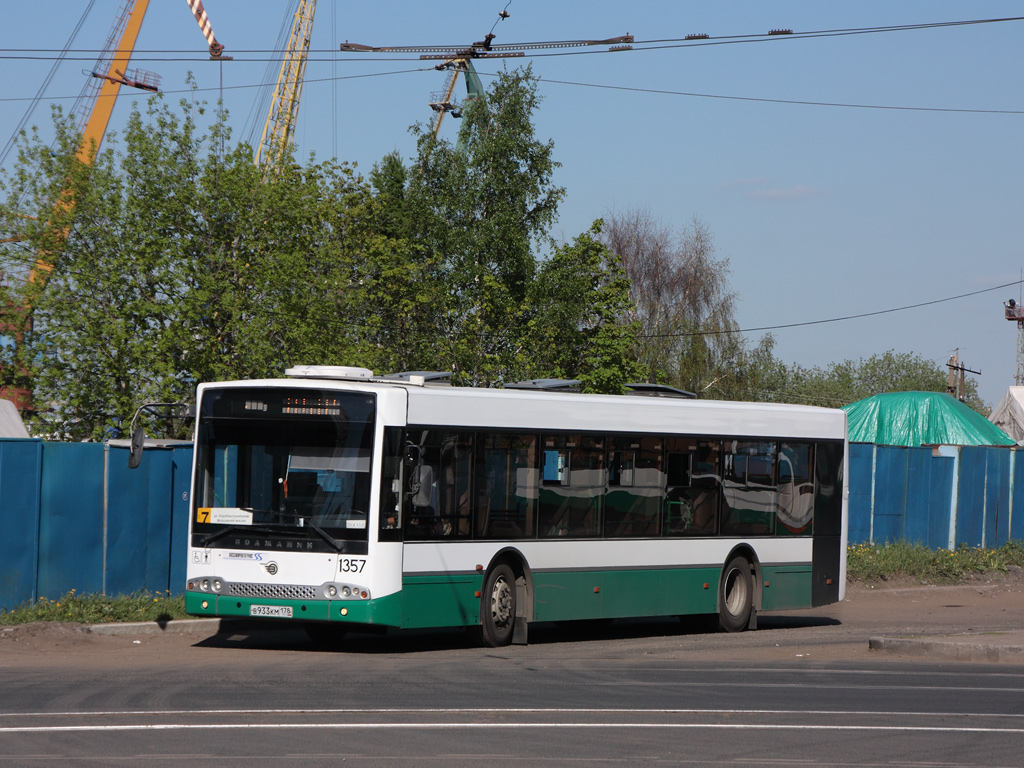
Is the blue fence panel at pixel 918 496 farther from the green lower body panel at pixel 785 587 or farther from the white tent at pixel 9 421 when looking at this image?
the white tent at pixel 9 421

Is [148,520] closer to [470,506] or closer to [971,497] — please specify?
[470,506]

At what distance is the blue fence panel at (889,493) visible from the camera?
1062 inches

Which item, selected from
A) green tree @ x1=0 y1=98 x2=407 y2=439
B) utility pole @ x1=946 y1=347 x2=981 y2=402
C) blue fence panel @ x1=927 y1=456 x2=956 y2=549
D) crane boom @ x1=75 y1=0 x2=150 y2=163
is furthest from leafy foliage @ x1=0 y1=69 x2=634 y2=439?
utility pole @ x1=946 y1=347 x2=981 y2=402

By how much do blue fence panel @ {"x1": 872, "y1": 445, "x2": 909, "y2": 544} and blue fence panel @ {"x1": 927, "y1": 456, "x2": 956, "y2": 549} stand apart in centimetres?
101

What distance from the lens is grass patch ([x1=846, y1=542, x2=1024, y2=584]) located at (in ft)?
80.4

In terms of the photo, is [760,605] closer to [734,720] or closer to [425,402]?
[425,402]

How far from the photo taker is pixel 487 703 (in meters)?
10.1

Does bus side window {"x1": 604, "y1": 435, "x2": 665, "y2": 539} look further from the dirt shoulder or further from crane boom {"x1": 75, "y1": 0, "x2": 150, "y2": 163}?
crane boom {"x1": 75, "y1": 0, "x2": 150, "y2": 163}

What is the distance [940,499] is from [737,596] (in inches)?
488

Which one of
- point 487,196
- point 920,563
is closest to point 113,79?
point 487,196

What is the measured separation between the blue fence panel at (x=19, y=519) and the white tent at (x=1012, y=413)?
62300mm

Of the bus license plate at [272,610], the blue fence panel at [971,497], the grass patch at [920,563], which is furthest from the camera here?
the blue fence panel at [971,497]

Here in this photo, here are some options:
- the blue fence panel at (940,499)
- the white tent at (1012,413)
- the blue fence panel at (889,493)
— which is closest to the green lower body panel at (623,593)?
the blue fence panel at (889,493)

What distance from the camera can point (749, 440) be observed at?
1755 cm
